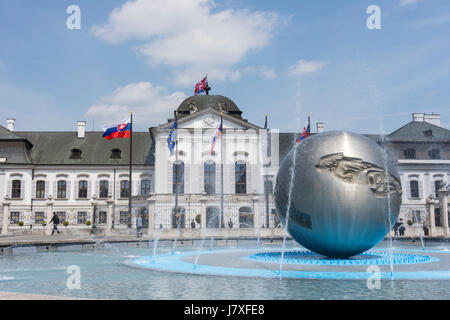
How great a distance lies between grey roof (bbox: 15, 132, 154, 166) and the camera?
47.4 metres

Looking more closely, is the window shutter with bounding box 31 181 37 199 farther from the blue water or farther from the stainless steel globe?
the stainless steel globe

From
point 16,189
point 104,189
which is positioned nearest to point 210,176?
point 104,189

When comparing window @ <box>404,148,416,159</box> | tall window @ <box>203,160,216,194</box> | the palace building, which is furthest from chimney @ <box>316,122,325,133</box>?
tall window @ <box>203,160,216,194</box>

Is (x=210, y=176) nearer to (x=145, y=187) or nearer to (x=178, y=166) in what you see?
(x=178, y=166)

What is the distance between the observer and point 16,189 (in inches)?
1794

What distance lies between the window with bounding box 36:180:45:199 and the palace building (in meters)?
0.10

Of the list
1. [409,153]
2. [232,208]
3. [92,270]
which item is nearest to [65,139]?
[232,208]

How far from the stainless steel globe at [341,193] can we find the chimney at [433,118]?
4601 centimetres

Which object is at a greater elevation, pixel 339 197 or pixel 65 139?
pixel 65 139

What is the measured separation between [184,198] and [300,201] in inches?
1103

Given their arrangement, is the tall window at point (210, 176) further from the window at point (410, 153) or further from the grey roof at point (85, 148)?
the window at point (410, 153)
